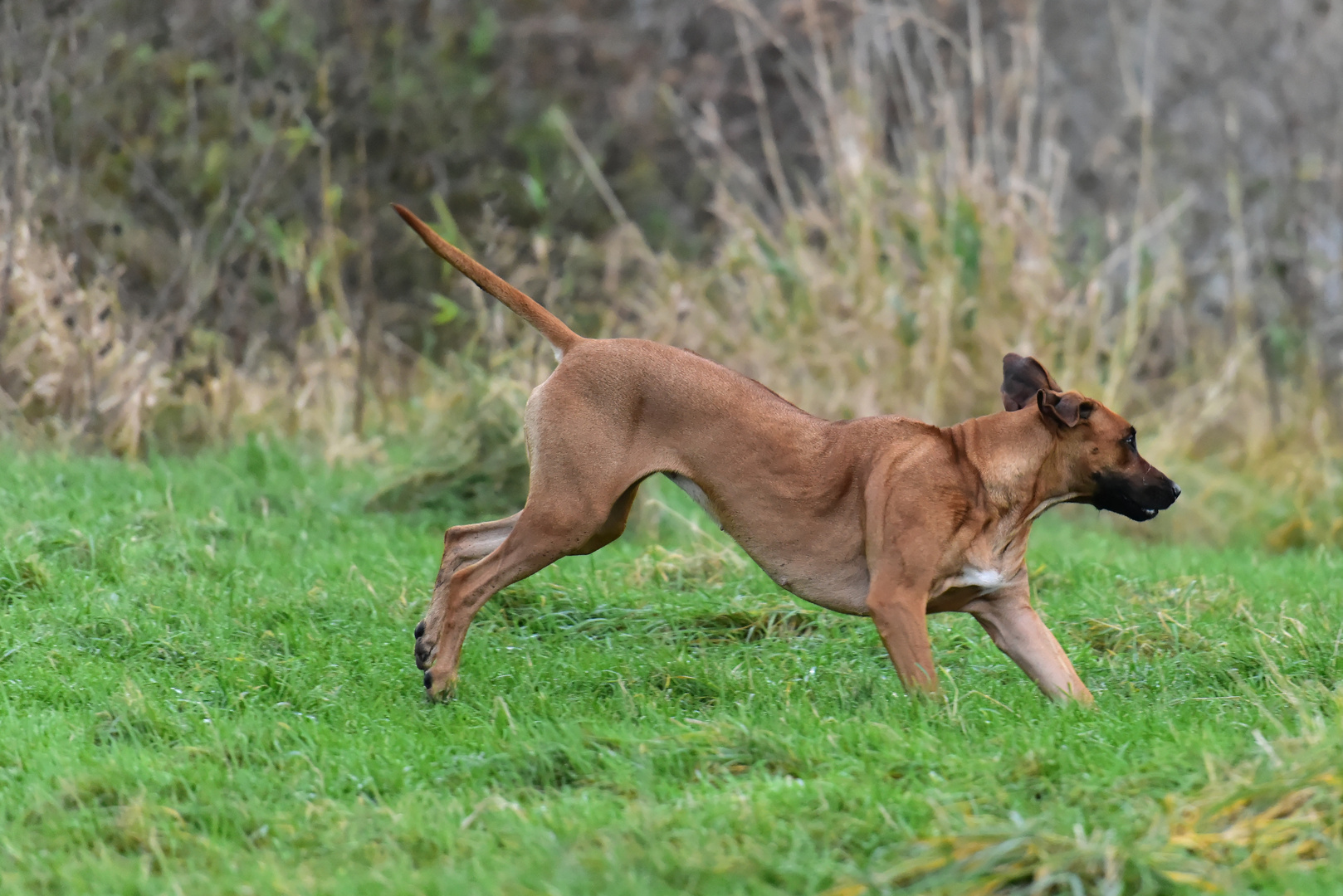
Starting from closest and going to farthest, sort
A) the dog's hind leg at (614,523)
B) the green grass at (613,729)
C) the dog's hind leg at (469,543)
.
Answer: the green grass at (613,729), the dog's hind leg at (614,523), the dog's hind leg at (469,543)

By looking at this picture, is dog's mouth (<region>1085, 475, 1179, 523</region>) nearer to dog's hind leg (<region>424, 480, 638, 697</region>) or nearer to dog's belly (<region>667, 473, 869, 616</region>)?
dog's belly (<region>667, 473, 869, 616</region>)

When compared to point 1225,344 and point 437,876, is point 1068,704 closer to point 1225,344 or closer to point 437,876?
point 437,876

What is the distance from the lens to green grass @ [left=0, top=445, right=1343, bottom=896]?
11.2 feet

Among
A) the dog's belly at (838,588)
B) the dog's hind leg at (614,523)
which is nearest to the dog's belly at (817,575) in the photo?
the dog's belly at (838,588)

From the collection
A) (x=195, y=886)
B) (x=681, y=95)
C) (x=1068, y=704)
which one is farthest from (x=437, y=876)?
(x=681, y=95)

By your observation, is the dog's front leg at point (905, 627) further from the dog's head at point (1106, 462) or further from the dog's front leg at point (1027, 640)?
the dog's head at point (1106, 462)

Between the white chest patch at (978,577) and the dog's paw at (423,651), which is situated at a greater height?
the white chest patch at (978,577)

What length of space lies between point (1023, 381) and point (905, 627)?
1.06m

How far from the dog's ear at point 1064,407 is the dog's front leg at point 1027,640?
532 millimetres

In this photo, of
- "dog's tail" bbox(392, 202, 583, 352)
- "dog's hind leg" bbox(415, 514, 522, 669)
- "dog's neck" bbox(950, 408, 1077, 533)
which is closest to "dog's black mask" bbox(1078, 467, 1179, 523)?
"dog's neck" bbox(950, 408, 1077, 533)

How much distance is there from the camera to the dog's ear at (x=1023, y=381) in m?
5.36

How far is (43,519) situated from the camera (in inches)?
264

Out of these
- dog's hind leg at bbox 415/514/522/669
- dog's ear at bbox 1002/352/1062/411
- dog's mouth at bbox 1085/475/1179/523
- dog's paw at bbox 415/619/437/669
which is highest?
dog's ear at bbox 1002/352/1062/411

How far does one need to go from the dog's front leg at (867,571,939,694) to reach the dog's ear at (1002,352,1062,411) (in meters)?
0.84
